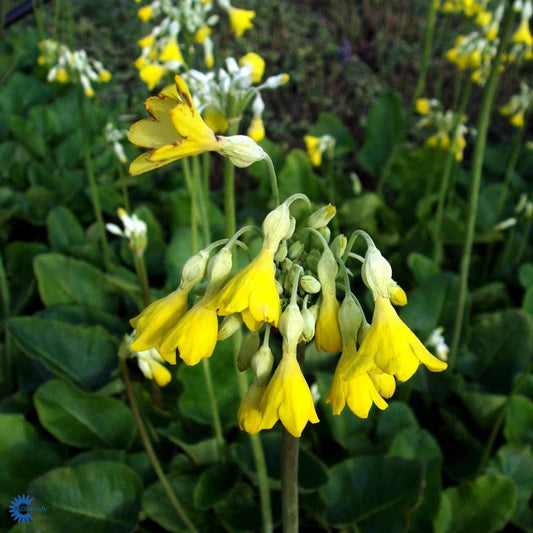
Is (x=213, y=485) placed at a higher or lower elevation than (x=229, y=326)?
lower

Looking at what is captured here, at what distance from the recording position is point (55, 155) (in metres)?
3.56

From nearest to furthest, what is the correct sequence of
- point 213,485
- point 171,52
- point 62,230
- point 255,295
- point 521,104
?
point 255,295 < point 213,485 < point 171,52 < point 62,230 < point 521,104

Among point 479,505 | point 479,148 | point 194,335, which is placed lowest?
point 479,505

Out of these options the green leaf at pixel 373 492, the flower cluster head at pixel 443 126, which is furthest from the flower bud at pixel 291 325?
the flower cluster head at pixel 443 126

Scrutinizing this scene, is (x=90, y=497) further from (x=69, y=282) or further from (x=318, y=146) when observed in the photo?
(x=318, y=146)

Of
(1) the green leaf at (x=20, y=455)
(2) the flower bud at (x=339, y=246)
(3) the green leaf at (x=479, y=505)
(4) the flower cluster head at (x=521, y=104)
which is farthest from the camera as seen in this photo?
(4) the flower cluster head at (x=521, y=104)

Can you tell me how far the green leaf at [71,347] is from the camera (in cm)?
215

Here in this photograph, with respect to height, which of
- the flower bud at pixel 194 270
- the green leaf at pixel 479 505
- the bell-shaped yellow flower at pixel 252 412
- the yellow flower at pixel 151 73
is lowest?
the green leaf at pixel 479 505

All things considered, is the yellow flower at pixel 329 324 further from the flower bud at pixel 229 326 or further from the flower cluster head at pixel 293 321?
the flower bud at pixel 229 326

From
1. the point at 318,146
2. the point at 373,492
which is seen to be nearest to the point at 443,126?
the point at 318,146

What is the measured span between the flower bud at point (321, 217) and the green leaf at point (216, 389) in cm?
115

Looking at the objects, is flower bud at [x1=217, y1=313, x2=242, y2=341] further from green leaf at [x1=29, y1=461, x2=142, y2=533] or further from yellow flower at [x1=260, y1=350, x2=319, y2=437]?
green leaf at [x1=29, y1=461, x2=142, y2=533]

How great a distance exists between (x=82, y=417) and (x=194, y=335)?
1228 mm

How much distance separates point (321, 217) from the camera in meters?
1.03
